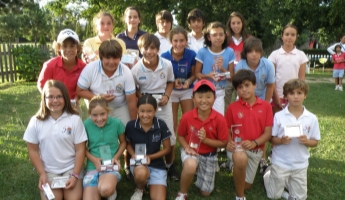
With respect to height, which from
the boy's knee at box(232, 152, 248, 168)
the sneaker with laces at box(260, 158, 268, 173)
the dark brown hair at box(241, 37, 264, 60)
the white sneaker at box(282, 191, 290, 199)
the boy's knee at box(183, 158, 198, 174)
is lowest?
the white sneaker at box(282, 191, 290, 199)

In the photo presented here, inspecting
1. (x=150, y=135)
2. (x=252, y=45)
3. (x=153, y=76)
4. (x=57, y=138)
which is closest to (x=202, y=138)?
(x=150, y=135)

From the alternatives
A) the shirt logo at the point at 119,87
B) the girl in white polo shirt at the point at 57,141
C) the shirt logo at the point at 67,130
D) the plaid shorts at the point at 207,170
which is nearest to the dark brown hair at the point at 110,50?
the shirt logo at the point at 119,87

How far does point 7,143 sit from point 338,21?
16675 mm

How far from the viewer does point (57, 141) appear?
3.43 m

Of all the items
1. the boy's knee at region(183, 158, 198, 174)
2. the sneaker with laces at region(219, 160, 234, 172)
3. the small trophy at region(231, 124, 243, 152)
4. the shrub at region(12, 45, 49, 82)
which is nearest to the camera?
the boy's knee at region(183, 158, 198, 174)

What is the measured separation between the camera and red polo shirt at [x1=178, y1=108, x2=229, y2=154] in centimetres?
365

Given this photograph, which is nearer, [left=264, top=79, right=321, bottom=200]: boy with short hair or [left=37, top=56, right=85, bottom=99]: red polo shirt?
[left=264, top=79, right=321, bottom=200]: boy with short hair

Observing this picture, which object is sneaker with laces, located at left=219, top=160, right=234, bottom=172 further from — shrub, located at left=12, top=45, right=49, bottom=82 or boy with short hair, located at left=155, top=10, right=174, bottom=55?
shrub, located at left=12, top=45, right=49, bottom=82

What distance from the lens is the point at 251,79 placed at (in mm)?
3756

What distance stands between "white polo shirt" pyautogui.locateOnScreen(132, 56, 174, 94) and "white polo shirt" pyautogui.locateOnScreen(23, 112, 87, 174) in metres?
0.95

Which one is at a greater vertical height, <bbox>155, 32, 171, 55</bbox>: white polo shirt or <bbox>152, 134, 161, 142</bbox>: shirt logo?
<bbox>155, 32, 171, 55</bbox>: white polo shirt

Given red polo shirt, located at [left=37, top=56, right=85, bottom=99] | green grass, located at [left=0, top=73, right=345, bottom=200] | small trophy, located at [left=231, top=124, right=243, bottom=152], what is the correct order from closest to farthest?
small trophy, located at [left=231, top=124, right=243, bottom=152] < green grass, located at [left=0, top=73, right=345, bottom=200] < red polo shirt, located at [left=37, top=56, right=85, bottom=99]

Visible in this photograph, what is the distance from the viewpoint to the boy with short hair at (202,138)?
142 inches

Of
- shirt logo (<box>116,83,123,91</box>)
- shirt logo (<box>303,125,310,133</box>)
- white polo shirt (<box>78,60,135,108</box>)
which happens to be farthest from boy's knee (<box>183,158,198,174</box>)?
shirt logo (<box>303,125,310,133</box>)
